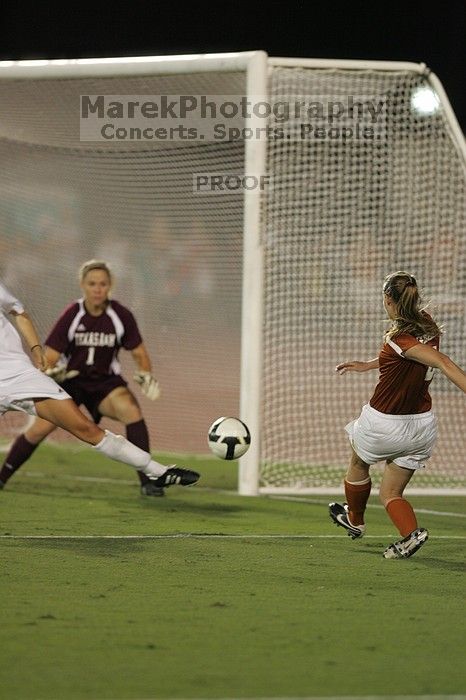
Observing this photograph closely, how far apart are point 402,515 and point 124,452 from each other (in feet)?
6.01

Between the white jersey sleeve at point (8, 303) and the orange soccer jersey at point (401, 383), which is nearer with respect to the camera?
the orange soccer jersey at point (401, 383)

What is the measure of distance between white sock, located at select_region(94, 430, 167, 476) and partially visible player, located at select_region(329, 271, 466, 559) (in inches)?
54.4

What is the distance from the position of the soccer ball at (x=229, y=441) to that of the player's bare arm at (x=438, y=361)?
1806mm

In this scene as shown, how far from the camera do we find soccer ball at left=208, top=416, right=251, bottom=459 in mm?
7902

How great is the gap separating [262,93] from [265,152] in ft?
1.40

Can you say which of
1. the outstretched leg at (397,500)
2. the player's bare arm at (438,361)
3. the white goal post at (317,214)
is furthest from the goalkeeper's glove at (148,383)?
the player's bare arm at (438,361)

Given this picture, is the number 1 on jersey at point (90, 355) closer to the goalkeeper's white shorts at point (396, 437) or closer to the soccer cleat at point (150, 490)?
the soccer cleat at point (150, 490)

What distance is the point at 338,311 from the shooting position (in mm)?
10016

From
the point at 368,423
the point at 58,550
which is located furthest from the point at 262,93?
the point at 58,550

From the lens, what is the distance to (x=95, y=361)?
30.7 ft

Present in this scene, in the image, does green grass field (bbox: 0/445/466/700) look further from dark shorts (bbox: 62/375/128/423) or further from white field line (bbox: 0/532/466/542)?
dark shorts (bbox: 62/375/128/423)

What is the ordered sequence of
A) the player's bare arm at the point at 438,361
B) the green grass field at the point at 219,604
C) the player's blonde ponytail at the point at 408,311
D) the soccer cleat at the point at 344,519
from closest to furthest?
the green grass field at the point at 219,604 → the player's bare arm at the point at 438,361 → the player's blonde ponytail at the point at 408,311 → the soccer cleat at the point at 344,519

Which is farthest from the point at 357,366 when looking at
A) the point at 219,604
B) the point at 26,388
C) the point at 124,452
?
the point at 219,604

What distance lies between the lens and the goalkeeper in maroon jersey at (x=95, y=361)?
9328 millimetres
